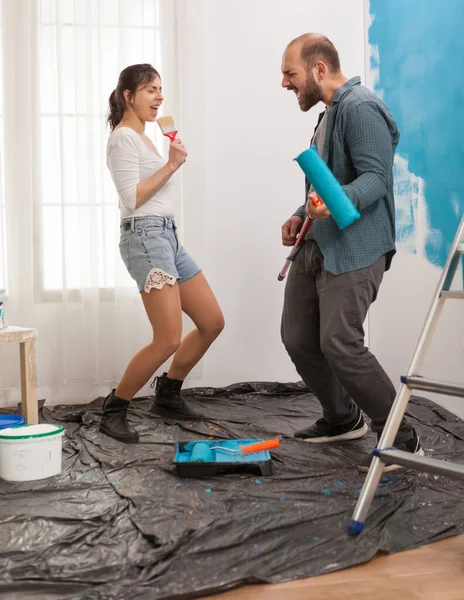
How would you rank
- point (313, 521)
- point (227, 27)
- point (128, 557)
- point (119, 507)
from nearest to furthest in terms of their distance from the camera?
point (128, 557) → point (313, 521) → point (119, 507) → point (227, 27)

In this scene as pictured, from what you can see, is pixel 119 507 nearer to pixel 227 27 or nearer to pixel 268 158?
pixel 268 158

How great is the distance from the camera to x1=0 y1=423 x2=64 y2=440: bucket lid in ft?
7.62

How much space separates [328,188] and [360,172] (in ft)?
0.66

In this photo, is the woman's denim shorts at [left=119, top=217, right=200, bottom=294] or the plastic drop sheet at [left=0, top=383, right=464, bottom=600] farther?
the woman's denim shorts at [left=119, top=217, right=200, bottom=294]

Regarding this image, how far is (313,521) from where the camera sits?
1.95 meters

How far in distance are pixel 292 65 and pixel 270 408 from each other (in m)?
1.66

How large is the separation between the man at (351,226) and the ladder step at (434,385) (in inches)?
15.2

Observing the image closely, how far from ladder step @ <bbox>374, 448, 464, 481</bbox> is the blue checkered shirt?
70cm

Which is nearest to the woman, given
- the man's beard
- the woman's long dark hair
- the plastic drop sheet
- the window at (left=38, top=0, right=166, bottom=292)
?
the woman's long dark hair

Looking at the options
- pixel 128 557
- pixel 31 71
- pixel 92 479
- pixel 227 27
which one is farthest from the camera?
pixel 227 27

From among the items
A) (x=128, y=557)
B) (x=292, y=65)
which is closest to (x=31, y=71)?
(x=292, y=65)

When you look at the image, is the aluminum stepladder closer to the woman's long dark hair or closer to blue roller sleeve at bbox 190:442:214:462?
blue roller sleeve at bbox 190:442:214:462

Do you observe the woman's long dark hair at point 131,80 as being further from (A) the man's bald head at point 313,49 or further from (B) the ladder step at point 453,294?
(B) the ladder step at point 453,294

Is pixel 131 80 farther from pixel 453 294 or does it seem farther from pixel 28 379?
pixel 453 294
